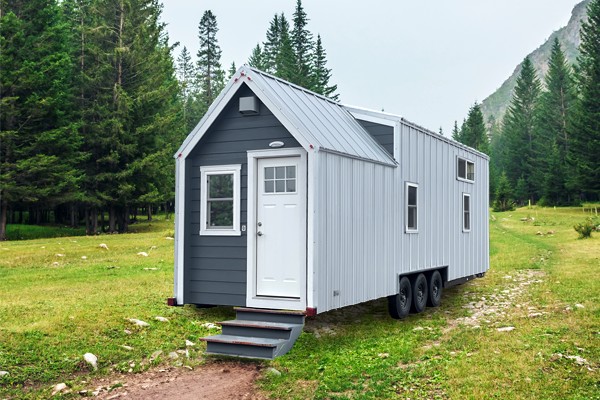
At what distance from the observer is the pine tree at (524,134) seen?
7589cm

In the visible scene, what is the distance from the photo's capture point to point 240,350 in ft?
27.3

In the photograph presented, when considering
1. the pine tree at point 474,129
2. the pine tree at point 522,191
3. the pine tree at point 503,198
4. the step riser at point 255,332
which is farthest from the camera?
the pine tree at point 474,129

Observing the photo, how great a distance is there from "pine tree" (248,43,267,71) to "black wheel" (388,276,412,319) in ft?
179

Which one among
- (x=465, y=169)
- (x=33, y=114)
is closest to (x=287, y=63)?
(x=33, y=114)

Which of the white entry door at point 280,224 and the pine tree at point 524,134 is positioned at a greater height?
the pine tree at point 524,134

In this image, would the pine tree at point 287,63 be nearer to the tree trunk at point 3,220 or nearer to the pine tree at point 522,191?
the tree trunk at point 3,220

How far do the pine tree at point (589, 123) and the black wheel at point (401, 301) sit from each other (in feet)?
146

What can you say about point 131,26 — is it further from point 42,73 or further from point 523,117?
point 523,117

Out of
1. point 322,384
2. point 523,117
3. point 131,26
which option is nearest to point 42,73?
point 131,26

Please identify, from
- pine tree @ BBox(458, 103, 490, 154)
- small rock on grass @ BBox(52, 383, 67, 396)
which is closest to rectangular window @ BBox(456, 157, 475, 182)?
small rock on grass @ BBox(52, 383, 67, 396)

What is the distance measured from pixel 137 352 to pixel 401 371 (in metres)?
3.78

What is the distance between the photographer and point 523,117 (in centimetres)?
8000

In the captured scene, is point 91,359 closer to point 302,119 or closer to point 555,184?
point 302,119

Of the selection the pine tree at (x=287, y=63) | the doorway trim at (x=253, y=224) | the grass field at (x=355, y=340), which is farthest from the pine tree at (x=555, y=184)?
the doorway trim at (x=253, y=224)
